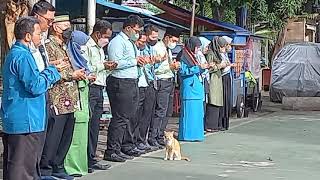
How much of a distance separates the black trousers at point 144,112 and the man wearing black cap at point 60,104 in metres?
2.43

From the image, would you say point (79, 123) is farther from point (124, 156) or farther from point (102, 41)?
point (124, 156)

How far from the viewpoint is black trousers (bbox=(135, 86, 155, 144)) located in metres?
10.2

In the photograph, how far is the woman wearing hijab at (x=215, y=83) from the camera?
13325 mm

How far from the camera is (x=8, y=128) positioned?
21.0 ft

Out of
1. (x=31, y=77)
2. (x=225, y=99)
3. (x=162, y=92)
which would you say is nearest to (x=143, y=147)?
(x=162, y=92)

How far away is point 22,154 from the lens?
21.1 feet

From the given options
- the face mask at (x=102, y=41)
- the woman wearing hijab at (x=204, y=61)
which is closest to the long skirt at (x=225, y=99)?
the woman wearing hijab at (x=204, y=61)

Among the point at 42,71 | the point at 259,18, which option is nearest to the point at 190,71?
the point at 42,71

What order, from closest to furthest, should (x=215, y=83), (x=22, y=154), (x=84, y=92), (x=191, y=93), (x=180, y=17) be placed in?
1. (x=22, y=154)
2. (x=84, y=92)
3. (x=191, y=93)
4. (x=215, y=83)
5. (x=180, y=17)

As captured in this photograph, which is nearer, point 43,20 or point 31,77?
point 31,77

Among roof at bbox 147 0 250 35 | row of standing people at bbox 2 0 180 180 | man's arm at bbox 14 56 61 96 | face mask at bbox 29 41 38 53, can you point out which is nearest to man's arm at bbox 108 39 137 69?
row of standing people at bbox 2 0 180 180

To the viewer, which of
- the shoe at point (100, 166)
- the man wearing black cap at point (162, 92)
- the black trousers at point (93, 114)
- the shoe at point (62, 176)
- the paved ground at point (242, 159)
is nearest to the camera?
the shoe at point (62, 176)

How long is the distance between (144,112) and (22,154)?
4034 millimetres

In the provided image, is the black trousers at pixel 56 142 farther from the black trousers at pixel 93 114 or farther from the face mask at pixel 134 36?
the face mask at pixel 134 36
